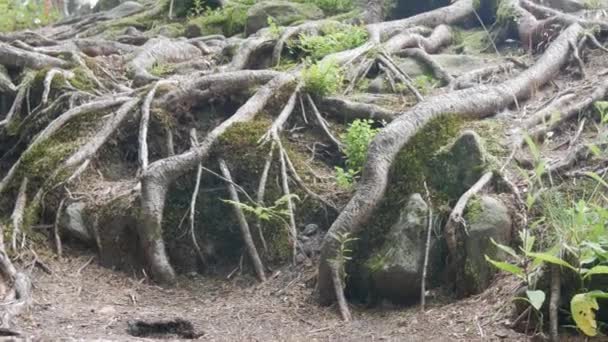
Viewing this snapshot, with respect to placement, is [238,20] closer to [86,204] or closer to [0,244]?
[86,204]

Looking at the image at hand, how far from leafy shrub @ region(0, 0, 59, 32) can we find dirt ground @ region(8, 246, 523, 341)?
11.0 meters

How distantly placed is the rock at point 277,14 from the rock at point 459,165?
6.22 m

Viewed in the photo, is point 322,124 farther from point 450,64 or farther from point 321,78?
point 450,64

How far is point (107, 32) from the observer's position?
1349 cm

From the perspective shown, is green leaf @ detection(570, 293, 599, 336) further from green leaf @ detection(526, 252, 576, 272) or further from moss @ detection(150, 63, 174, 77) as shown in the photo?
moss @ detection(150, 63, 174, 77)

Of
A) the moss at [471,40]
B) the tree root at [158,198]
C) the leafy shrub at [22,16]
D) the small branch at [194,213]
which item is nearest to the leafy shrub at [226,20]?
the moss at [471,40]

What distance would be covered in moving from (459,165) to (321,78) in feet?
6.91

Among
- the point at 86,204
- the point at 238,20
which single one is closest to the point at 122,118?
the point at 86,204

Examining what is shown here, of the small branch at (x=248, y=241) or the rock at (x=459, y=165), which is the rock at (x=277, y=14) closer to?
the small branch at (x=248, y=241)

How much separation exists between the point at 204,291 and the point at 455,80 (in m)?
3.86

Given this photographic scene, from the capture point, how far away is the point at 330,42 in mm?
9211

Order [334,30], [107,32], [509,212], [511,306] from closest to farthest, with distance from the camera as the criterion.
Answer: [511,306] → [509,212] → [334,30] → [107,32]

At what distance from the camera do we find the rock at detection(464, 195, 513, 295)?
5414mm

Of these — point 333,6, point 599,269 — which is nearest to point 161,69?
point 333,6
